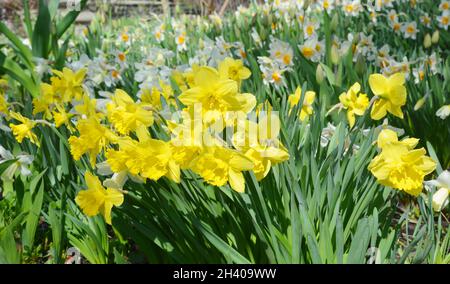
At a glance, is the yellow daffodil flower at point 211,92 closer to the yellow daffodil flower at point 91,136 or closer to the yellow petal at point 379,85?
the yellow daffodil flower at point 91,136

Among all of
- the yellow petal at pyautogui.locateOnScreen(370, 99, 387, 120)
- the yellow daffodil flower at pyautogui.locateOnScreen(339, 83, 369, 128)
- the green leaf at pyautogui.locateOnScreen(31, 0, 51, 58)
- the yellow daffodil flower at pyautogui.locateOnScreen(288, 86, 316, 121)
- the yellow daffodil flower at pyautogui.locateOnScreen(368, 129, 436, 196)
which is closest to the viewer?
the yellow daffodil flower at pyautogui.locateOnScreen(368, 129, 436, 196)

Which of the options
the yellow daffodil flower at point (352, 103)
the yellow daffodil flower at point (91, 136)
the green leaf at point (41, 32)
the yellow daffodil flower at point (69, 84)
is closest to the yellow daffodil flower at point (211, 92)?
the yellow daffodil flower at point (91, 136)

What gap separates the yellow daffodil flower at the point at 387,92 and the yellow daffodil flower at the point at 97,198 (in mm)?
718

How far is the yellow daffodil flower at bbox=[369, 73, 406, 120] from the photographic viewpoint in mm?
1279

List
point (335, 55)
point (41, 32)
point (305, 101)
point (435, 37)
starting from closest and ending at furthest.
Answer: point (305, 101) < point (335, 55) < point (41, 32) < point (435, 37)

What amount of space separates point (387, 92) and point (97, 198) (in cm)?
80

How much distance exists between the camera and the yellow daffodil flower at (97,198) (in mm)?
1165

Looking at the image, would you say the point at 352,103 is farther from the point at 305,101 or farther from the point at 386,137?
the point at 386,137

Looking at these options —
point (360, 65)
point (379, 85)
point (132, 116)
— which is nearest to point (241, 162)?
point (132, 116)

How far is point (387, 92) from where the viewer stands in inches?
51.7

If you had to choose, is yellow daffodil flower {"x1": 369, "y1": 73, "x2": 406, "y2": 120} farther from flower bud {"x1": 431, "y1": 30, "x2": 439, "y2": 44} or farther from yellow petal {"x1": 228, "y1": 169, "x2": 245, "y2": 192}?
flower bud {"x1": 431, "y1": 30, "x2": 439, "y2": 44}

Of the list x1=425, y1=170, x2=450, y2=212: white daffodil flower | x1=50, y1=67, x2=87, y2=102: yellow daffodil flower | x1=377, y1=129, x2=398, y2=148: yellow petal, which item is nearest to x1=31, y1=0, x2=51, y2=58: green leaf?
x1=50, y1=67, x2=87, y2=102: yellow daffodil flower

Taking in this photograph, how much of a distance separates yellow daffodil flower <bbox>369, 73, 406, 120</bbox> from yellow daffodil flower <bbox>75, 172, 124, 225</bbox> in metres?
0.72
